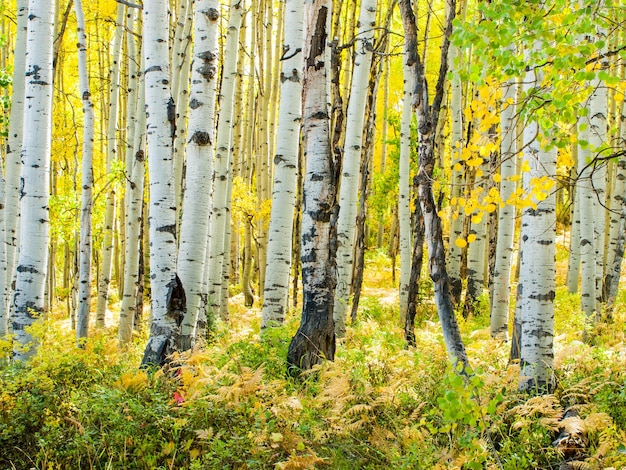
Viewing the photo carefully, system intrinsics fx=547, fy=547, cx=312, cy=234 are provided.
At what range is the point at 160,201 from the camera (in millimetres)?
5148

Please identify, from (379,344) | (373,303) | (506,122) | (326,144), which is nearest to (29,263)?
(326,144)

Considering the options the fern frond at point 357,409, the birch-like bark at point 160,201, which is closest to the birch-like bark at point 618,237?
the fern frond at point 357,409

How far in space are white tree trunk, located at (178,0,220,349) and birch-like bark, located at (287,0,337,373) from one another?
1.11 m

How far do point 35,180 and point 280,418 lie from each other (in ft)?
11.7

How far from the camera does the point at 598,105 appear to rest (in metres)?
8.06

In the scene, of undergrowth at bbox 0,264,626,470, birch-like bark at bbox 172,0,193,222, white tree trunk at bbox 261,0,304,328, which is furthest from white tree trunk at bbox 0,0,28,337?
white tree trunk at bbox 261,0,304,328

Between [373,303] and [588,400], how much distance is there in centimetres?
734

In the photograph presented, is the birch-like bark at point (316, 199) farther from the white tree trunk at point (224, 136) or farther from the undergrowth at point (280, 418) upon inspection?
the white tree trunk at point (224, 136)

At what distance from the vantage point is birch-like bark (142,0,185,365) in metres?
5.06

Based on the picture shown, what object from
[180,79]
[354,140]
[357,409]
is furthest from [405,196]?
[357,409]

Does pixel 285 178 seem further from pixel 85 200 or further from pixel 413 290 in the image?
pixel 85 200

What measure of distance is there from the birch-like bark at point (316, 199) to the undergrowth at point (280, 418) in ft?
1.19

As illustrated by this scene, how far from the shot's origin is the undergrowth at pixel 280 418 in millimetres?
3391

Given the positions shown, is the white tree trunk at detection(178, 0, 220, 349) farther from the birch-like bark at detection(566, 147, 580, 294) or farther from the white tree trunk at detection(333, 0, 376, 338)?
the birch-like bark at detection(566, 147, 580, 294)
